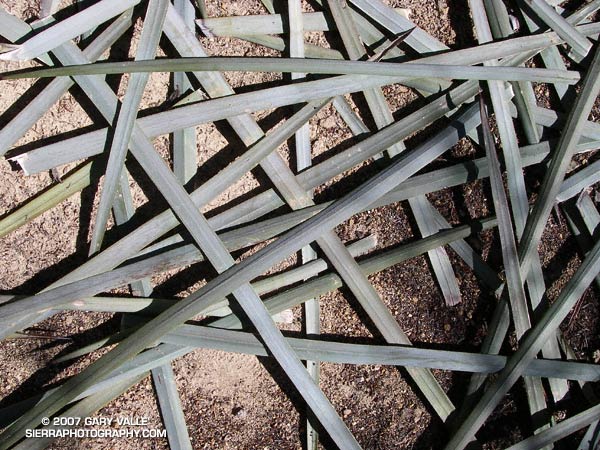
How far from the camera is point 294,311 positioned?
1.21 metres

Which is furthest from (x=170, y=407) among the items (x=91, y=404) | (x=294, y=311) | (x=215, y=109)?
(x=215, y=109)

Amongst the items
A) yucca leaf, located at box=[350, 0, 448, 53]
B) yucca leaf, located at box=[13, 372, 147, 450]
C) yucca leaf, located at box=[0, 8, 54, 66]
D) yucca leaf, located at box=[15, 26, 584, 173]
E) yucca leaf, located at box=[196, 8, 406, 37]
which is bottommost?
yucca leaf, located at box=[13, 372, 147, 450]

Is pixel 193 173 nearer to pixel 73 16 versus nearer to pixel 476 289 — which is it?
pixel 73 16

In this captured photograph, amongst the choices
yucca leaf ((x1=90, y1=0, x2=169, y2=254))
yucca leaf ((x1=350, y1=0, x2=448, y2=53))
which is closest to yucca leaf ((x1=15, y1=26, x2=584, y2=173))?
yucca leaf ((x1=90, y1=0, x2=169, y2=254))

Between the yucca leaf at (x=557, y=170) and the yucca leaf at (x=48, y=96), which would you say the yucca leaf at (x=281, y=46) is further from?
the yucca leaf at (x=557, y=170)

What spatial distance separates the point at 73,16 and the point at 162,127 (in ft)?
0.81

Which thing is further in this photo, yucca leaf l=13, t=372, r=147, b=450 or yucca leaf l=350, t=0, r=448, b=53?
yucca leaf l=350, t=0, r=448, b=53

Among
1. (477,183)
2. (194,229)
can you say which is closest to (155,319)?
(194,229)

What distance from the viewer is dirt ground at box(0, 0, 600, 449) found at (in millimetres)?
1172

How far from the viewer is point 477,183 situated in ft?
4.09

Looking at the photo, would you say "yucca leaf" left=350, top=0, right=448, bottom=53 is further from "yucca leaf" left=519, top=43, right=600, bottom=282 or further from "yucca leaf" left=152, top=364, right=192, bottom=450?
"yucca leaf" left=152, top=364, right=192, bottom=450

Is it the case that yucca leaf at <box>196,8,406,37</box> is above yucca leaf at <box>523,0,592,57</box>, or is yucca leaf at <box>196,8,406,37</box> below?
above

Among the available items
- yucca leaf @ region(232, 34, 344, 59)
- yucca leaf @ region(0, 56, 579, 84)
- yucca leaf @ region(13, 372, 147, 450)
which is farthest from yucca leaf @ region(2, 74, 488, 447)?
yucca leaf @ region(232, 34, 344, 59)

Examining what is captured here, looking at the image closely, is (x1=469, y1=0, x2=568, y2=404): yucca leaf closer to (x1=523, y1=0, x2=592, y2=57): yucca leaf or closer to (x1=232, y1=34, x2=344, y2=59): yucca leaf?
(x1=523, y1=0, x2=592, y2=57): yucca leaf
